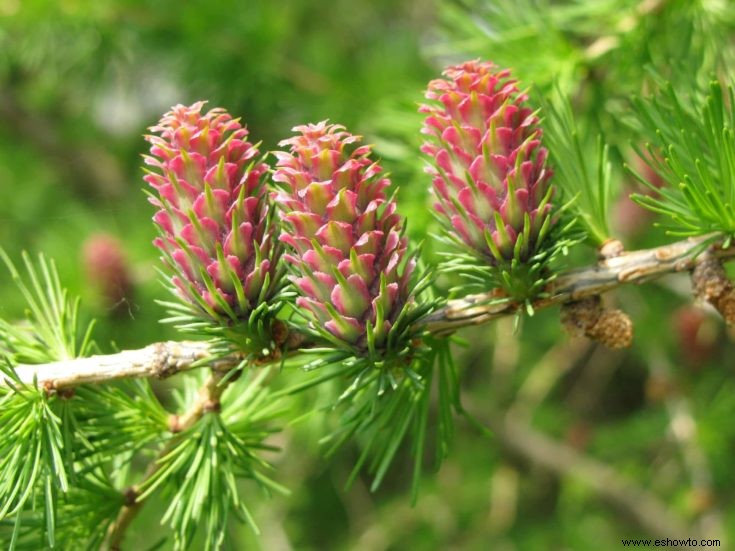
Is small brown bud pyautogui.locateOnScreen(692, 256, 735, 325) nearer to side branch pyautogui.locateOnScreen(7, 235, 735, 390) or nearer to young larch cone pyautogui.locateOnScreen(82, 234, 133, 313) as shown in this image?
side branch pyautogui.locateOnScreen(7, 235, 735, 390)

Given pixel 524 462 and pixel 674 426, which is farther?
pixel 524 462

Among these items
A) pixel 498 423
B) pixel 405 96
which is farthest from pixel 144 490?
pixel 498 423

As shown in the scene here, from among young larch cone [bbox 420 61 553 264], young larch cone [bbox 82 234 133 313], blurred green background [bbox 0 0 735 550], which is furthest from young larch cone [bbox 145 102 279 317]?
young larch cone [bbox 82 234 133 313]

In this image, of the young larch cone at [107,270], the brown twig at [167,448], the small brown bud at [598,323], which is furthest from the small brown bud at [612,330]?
the young larch cone at [107,270]

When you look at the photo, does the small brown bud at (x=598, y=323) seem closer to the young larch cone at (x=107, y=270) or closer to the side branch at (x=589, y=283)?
the side branch at (x=589, y=283)

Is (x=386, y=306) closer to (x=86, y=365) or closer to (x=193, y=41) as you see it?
(x=86, y=365)
